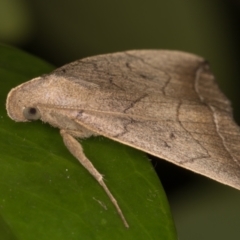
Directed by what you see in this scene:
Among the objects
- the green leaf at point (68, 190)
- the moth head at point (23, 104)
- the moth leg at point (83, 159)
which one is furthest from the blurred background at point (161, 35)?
the moth leg at point (83, 159)

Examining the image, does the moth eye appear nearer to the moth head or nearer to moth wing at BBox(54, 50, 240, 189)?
the moth head

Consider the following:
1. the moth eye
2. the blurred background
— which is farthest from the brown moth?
the blurred background

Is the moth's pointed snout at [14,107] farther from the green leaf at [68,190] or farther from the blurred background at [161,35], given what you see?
the blurred background at [161,35]

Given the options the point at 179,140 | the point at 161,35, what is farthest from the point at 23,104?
the point at 161,35

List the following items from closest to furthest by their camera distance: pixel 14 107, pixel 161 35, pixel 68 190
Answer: pixel 68 190 → pixel 14 107 → pixel 161 35

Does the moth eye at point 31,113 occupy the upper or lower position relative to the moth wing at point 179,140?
upper

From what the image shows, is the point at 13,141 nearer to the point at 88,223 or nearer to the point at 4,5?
the point at 88,223

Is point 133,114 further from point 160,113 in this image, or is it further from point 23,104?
point 23,104
